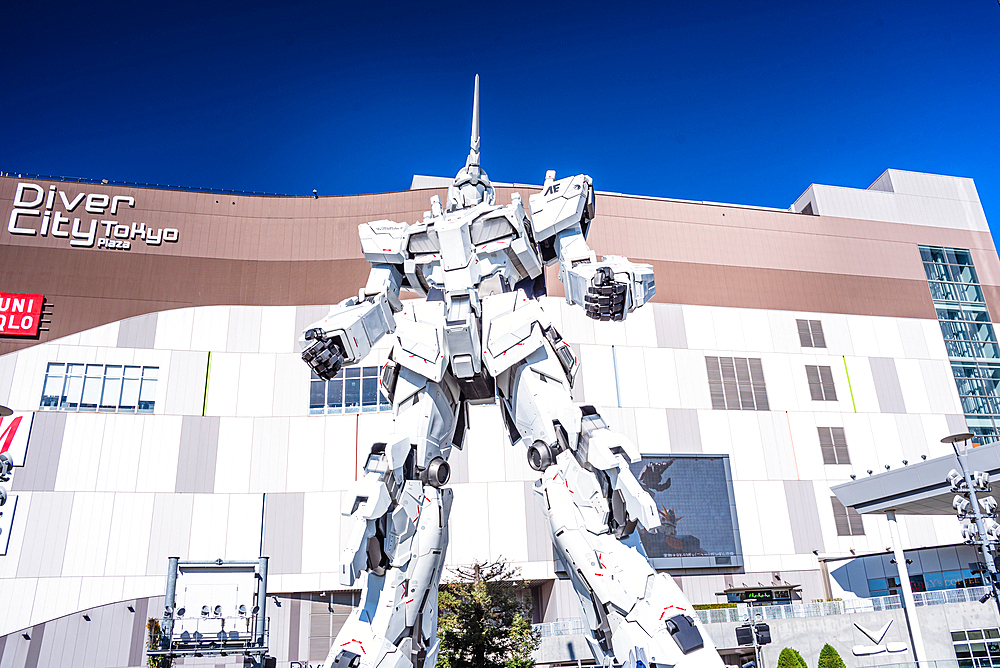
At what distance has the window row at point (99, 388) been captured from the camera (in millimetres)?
28484

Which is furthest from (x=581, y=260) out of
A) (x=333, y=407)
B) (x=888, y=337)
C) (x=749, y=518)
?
(x=888, y=337)

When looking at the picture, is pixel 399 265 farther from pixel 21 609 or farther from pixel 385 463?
pixel 21 609

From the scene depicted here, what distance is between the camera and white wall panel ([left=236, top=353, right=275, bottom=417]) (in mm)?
29312

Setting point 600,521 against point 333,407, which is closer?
point 600,521

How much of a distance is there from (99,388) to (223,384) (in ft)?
16.0

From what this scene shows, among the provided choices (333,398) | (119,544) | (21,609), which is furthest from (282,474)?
(21,609)

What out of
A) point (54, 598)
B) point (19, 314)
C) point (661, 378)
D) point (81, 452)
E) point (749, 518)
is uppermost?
point (19, 314)

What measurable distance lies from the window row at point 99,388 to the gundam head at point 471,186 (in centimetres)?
2518

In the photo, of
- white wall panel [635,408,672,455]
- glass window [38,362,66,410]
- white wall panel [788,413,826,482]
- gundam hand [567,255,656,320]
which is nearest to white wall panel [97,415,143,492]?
glass window [38,362,66,410]

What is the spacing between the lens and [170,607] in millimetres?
12820

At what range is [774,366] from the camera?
33.1m

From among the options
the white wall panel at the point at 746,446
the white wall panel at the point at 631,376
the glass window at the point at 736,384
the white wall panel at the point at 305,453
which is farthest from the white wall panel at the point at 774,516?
the white wall panel at the point at 305,453

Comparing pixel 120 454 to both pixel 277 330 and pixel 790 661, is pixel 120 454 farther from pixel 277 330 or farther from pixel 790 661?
pixel 790 661

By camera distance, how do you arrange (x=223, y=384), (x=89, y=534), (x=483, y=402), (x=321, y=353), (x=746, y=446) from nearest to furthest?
(x=321, y=353) → (x=483, y=402) → (x=89, y=534) → (x=223, y=384) → (x=746, y=446)
